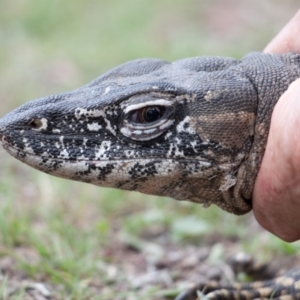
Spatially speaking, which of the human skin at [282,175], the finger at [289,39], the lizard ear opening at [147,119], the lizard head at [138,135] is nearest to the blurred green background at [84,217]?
the lizard head at [138,135]

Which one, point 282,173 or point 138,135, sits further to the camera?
point 138,135

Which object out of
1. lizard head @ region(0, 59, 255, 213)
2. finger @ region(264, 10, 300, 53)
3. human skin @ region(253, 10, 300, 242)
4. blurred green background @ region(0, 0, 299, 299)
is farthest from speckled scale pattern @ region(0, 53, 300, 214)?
blurred green background @ region(0, 0, 299, 299)

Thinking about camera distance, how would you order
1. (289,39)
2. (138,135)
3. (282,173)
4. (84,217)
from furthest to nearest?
1. (84,217)
2. (289,39)
3. (138,135)
4. (282,173)

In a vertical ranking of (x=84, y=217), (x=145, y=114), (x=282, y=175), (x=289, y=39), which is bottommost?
(x=84, y=217)

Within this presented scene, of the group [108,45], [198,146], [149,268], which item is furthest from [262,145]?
[108,45]

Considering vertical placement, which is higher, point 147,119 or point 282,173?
point 147,119

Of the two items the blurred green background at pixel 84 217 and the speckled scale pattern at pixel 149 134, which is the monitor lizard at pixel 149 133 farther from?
the blurred green background at pixel 84 217

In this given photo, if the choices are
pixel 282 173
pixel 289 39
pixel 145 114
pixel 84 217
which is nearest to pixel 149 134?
pixel 145 114

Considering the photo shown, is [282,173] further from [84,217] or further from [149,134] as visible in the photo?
[84,217]
